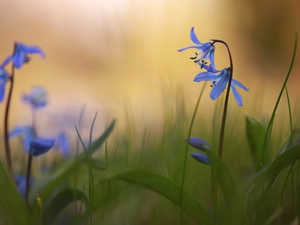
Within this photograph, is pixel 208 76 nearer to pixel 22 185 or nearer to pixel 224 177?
pixel 224 177

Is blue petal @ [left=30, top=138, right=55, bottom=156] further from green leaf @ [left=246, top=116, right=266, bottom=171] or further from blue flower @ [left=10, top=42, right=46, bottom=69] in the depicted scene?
green leaf @ [left=246, top=116, right=266, bottom=171]

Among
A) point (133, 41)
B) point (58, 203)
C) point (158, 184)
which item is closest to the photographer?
point (158, 184)

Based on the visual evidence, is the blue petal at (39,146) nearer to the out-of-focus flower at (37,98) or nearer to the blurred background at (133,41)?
the out-of-focus flower at (37,98)

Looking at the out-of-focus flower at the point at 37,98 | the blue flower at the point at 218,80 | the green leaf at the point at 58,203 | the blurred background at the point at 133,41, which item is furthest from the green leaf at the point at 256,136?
the blurred background at the point at 133,41

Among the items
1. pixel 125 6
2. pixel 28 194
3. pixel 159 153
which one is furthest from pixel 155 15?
pixel 28 194

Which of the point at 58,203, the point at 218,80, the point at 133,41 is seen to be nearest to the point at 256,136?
the point at 218,80

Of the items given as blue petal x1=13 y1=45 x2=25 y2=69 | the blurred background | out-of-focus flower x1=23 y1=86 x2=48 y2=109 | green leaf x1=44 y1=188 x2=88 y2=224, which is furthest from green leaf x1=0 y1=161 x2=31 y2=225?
the blurred background
